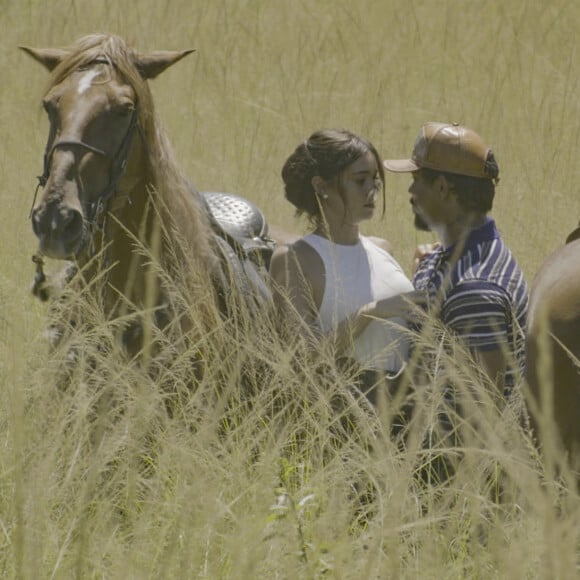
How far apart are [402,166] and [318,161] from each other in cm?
32

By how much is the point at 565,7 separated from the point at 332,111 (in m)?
2.80

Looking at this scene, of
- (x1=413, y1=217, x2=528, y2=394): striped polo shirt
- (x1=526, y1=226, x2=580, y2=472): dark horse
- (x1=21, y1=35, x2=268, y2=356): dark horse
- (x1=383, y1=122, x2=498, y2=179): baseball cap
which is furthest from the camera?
(x1=383, y1=122, x2=498, y2=179): baseball cap

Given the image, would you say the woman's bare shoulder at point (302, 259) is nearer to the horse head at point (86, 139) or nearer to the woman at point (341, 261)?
the woman at point (341, 261)

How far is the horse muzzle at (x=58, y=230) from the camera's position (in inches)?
152

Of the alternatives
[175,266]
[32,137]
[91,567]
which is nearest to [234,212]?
[175,266]

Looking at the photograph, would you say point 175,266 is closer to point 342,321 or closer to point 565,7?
point 342,321

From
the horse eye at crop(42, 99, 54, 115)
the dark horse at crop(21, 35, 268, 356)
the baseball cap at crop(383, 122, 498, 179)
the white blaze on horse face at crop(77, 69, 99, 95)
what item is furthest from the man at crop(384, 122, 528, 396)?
the horse eye at crop(42, 99, 54, 115)

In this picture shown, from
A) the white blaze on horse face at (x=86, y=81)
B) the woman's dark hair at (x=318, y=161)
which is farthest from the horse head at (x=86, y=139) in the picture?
the woman's dark hair at (x=318, y=161)

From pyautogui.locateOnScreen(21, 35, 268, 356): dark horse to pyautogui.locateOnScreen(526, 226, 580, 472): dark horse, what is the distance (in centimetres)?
106

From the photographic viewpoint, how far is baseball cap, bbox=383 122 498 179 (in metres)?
4.20

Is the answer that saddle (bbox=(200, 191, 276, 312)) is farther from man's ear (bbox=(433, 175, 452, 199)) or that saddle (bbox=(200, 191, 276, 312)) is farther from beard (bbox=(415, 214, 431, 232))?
man's ear (bbox=(433, 175, 452, 199))

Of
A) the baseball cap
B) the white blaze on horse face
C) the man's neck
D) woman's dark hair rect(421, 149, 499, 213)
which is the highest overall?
the white blaze on horse face

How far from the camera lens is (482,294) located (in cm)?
387

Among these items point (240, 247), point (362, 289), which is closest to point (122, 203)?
point (240, 247)
